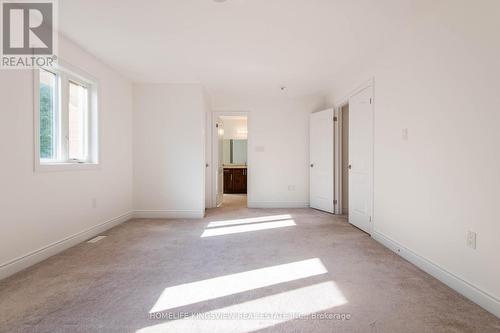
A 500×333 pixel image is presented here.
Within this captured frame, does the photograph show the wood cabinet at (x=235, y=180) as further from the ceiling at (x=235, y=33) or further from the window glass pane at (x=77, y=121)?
the window glass pane at (x=77, y=121)

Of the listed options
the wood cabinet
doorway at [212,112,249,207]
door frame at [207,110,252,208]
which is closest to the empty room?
door frame at [207,110,252,208]

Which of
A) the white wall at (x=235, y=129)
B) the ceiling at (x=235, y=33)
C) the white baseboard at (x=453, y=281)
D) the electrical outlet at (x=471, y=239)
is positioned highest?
the ceiling at (x=235, y=33)

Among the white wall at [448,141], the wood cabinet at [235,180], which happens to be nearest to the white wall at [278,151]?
the wood cabinet at [235,180]

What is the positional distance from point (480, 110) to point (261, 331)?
2.16 m

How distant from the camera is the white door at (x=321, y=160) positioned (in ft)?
17.8

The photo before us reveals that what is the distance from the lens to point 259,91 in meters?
5.57

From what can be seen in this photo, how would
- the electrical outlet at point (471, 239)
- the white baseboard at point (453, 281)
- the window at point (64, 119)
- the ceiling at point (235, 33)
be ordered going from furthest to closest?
1. the window at point (64, 119)
2. the ceiling at point (235, 33)
3. the electrical outlet at point (471, 239)
4. the white baseboard at point (453, 281)

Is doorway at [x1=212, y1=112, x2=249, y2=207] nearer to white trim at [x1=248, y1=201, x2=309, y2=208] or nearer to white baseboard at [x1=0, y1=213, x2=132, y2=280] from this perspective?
white trim at [x1=248, y1=201, x2=309, y2=208]

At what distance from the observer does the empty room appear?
1884mm

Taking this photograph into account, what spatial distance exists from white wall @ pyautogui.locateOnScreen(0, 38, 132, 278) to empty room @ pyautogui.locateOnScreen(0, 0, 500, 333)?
2cm

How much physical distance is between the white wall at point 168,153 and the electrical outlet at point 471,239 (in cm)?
392

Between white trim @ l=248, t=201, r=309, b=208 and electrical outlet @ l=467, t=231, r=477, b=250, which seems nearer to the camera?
electrical outlet @ l=467, t=231, r=477, b=250

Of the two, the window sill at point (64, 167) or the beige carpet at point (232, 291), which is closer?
→ the beige carpet at point (232, 291)

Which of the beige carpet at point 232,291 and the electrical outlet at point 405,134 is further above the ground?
the electrical outlet at point 405,134
